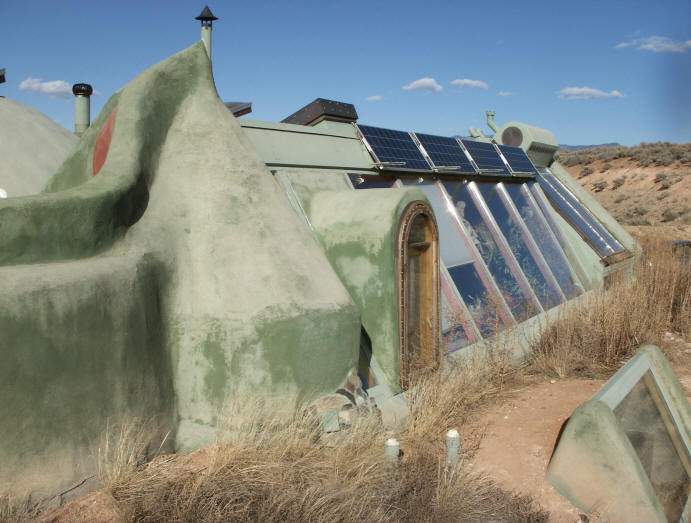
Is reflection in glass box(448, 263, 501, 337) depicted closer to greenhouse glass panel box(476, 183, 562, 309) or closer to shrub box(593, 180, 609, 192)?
greenhouse glass panel box(476, 183, 562, 309)

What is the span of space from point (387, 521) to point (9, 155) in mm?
7415

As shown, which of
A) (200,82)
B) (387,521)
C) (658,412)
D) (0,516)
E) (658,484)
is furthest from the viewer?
(200,82)

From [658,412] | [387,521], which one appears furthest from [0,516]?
[658,412]

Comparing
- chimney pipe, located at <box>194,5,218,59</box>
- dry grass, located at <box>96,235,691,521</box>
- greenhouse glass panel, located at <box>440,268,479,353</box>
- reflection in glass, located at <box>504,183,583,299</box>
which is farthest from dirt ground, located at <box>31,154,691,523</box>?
chimney pipe, located at <box>194,5,218,59</box>

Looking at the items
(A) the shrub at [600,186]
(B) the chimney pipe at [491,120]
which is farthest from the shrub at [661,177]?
(B) the chimney pipe at [491,120]

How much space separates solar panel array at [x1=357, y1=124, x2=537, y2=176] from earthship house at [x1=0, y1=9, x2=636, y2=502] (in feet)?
2.49

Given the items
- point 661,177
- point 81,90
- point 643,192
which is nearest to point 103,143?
A: point 81,90

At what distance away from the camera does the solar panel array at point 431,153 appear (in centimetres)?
750

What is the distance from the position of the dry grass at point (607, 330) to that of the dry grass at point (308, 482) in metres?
2.89

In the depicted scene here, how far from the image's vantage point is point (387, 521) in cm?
330

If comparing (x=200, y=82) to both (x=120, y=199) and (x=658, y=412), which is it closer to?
(x=120, y=199)

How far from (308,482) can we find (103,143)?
128 inches

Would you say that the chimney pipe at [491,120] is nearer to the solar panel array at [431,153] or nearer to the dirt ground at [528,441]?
the solar panel array at [431,153]

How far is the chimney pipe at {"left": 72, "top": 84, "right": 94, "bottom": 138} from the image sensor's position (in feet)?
34.9
